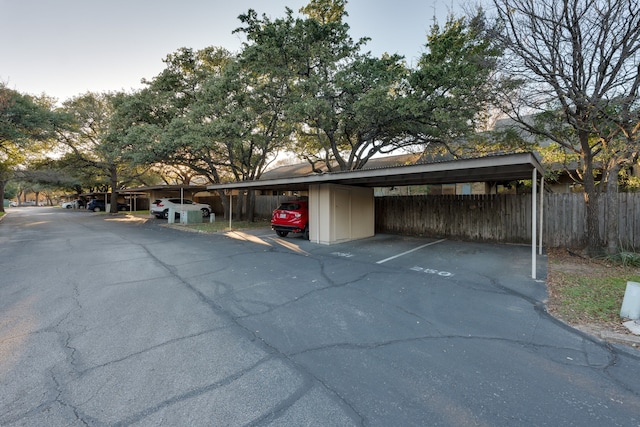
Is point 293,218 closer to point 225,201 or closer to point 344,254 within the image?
point 344,254

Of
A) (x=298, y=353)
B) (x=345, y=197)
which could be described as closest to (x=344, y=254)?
(x=345, y=197)

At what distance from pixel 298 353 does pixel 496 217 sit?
9.65 meters

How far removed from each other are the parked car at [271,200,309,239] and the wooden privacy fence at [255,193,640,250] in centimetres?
382


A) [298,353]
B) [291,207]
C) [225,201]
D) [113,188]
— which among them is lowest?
[298,353]

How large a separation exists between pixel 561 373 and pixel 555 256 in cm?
652

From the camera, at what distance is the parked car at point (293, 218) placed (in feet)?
34.1

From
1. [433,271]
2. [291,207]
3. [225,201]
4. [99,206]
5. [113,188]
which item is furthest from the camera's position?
[99,206]

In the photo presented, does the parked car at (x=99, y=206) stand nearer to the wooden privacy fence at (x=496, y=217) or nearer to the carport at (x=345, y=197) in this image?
the carport at (x=345, y=197)

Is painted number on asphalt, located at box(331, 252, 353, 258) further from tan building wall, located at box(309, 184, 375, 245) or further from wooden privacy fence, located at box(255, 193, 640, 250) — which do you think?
wooden privacy fence, located at box(255, 193, 640, 250)

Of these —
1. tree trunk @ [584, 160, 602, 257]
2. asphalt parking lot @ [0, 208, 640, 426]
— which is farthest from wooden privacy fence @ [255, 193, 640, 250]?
asphalt parking lot @ [0, 208, 640, 426]

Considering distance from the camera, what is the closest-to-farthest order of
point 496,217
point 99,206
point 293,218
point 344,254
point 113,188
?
1. point 344,254
2. point 496,217
3. point 293,218
4. point 113,188
5. point 99,206

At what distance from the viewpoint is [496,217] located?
388 inches

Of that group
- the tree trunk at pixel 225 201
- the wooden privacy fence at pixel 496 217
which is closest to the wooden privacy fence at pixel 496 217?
the wooden privacy fence at pixel 496 217

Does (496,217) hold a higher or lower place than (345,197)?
lower
